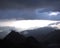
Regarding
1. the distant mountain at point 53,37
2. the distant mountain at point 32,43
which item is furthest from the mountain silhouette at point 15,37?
the distant mountain at point 53,37

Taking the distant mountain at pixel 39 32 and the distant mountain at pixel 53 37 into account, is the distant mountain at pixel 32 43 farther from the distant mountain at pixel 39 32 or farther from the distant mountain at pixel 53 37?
the distant mountain at pixel 53 37

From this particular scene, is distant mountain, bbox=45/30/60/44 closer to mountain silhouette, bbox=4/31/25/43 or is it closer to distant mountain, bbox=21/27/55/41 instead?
distant mountain, bbox=21/27/55/41

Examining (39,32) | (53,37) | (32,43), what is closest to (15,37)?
(32,43)

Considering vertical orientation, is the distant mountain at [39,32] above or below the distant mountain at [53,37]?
above

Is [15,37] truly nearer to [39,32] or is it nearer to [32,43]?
[32,43]

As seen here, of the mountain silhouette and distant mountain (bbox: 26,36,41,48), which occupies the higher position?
the mountain silhouette

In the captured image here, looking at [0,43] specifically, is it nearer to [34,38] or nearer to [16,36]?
[16,36]

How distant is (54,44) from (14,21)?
1.28 metres

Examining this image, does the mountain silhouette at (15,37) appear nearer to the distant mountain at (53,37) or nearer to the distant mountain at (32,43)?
the distant mountain at (32,43)

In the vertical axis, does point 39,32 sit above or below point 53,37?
above

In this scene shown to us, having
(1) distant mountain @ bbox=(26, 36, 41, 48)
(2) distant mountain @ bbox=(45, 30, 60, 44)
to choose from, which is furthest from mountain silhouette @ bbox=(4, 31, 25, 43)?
(2) distant mountain @ bbox=(45, 30, 60, 44)

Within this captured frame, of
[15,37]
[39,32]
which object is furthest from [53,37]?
[15,37]

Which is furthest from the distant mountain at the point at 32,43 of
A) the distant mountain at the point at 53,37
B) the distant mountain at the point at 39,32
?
the distant mountain at the point at 53,37

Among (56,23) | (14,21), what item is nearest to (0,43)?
(14,21)
